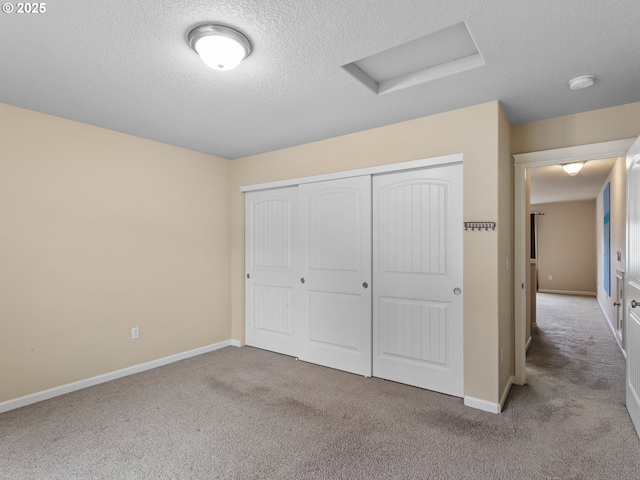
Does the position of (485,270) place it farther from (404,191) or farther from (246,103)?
(246,103)

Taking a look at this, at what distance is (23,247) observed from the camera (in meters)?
2.83

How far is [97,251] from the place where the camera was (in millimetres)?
3277

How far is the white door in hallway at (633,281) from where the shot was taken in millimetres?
2354

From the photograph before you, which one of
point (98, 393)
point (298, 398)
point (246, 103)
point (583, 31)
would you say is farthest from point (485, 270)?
point (98, 393)

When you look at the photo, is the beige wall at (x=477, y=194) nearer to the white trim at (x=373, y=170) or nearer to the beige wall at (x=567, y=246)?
the white trim at (x=373, y=170)

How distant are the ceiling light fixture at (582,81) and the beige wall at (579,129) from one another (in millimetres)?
677

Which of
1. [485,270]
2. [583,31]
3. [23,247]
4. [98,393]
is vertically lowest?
[98,393]

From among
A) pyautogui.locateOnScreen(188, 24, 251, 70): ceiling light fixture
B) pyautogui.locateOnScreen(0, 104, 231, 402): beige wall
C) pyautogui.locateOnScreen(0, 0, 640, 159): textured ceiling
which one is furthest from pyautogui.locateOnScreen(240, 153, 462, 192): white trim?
pyautogui.locateOnScreen(188, 24, 251, 70): ceiling light fixture

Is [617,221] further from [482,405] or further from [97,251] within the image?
[97,251]

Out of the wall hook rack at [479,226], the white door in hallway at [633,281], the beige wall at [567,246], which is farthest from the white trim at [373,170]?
the beige wall at [567,246]

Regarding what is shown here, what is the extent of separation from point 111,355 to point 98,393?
41 cm

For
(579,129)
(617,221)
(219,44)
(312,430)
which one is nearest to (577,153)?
(579,129)

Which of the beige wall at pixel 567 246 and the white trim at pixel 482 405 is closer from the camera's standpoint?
the white trim at pixel 482 405

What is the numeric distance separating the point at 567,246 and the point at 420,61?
9.26 meters
